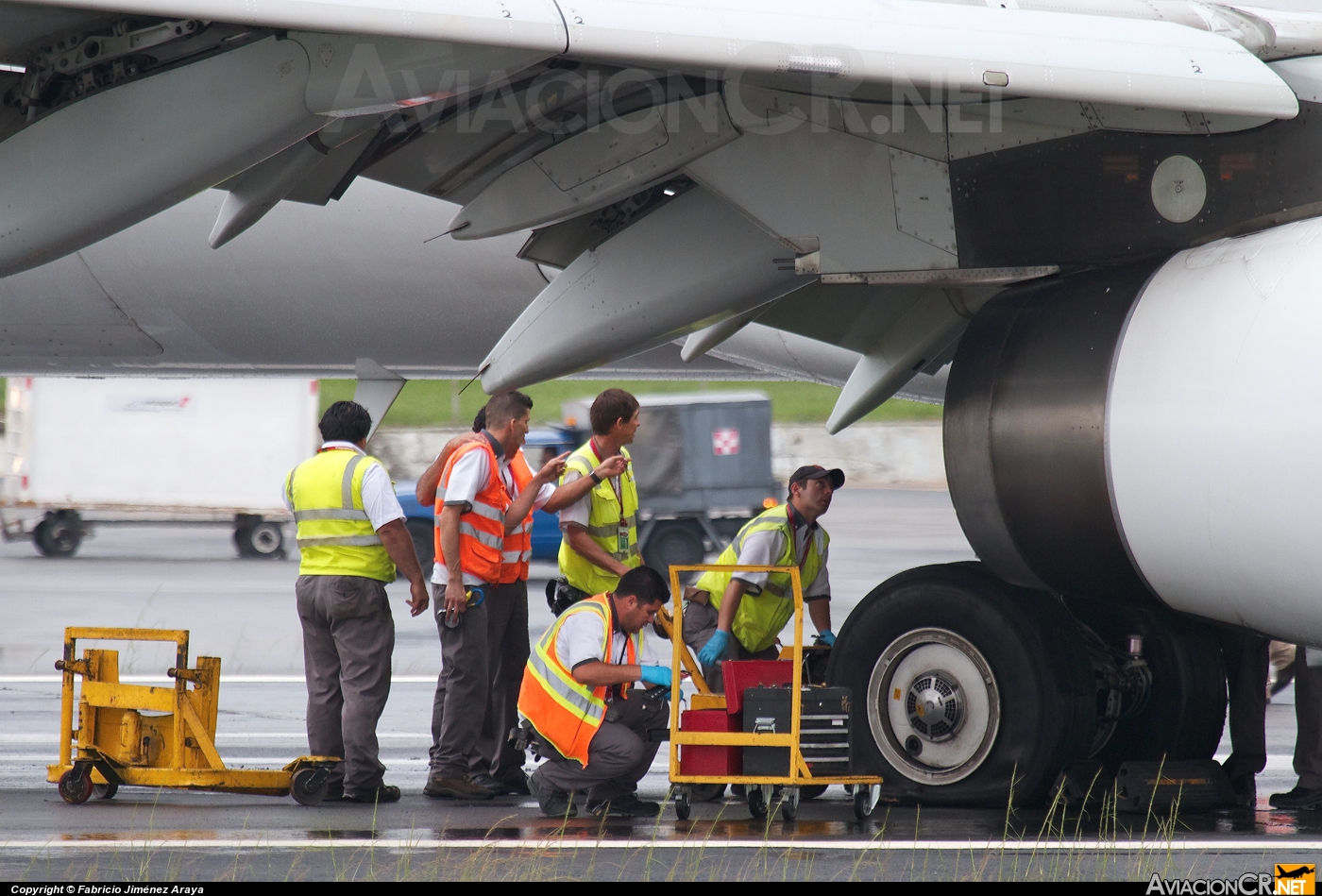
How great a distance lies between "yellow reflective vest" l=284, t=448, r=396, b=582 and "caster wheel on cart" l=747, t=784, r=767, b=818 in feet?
6.57

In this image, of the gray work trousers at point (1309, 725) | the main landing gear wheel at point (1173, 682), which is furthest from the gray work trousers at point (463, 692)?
the gray work trousers at point (1309, 725)

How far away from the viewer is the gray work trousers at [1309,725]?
7.23 meters

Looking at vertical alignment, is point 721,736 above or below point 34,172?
below

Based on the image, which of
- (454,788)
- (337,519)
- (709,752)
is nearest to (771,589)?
(709,752)

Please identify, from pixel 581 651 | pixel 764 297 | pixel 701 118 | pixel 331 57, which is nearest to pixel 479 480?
pixel 581 651

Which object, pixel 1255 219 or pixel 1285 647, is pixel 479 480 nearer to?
pixel 1255 219

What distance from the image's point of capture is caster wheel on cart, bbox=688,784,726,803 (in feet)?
23.6

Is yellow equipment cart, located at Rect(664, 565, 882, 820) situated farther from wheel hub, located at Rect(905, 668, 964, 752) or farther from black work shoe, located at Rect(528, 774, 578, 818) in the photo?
black work shoe, located at Rect(528, 774, 578, 818)

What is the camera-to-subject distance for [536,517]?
2164 centimetres

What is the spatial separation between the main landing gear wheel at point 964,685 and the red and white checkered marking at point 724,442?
1559cm

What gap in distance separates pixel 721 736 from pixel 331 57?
3216mm

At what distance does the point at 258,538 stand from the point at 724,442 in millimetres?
7748

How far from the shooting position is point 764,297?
21.0 feet

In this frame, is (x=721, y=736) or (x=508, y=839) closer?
(x=508, y=839)
